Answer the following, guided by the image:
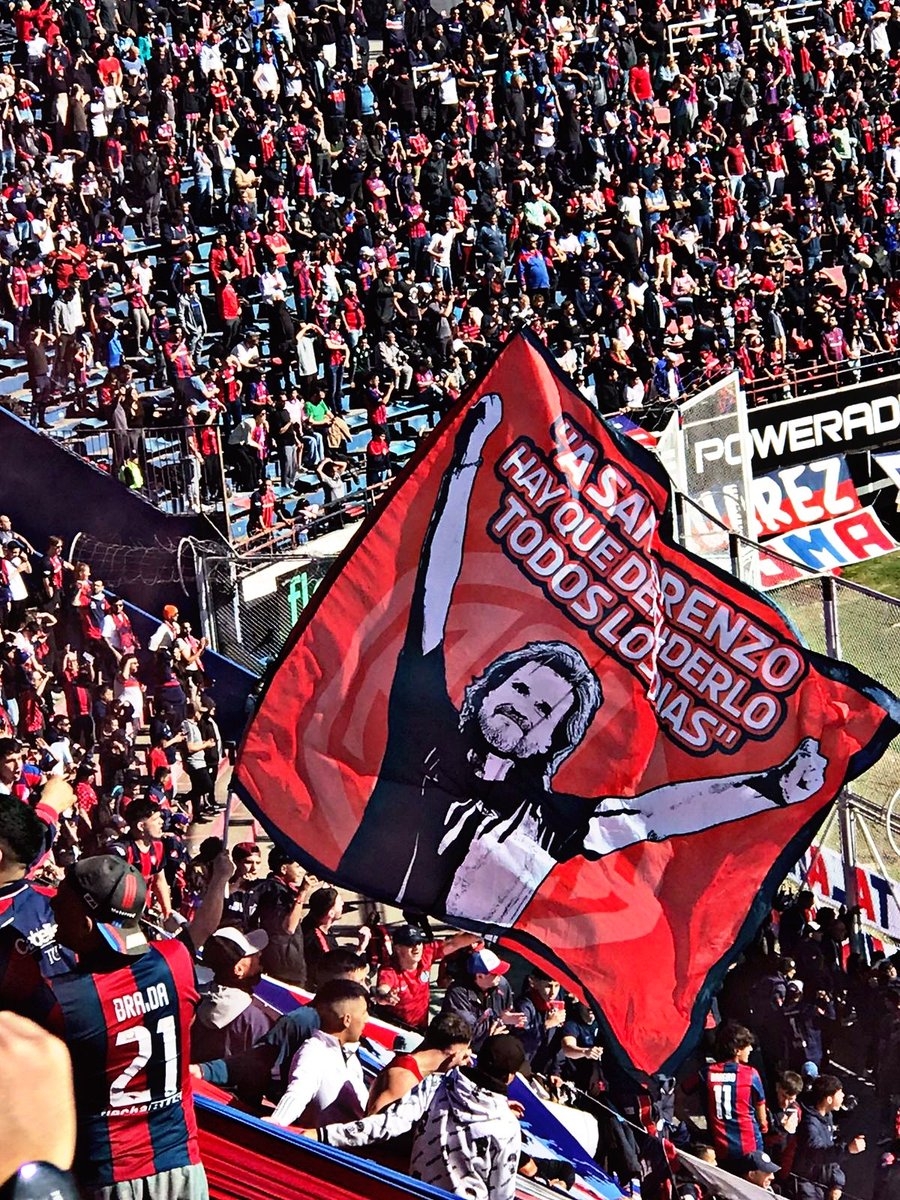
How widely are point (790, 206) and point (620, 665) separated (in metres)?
19.3

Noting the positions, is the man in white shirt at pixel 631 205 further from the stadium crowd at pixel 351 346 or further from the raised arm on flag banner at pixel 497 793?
the raised arm on flag banner at pixel 497 793

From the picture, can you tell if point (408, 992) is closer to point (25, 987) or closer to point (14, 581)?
point (25, 987)

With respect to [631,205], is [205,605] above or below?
below

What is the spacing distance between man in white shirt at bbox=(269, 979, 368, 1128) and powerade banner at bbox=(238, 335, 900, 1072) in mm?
1993

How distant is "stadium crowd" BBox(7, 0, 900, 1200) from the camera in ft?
20.1

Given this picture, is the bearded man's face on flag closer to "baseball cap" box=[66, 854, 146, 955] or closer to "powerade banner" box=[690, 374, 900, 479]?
"baseball cap" box=[66, 854, 146, 955]

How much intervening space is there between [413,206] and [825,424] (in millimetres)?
5756

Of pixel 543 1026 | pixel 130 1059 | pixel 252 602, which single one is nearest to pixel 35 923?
pixel 130 1059

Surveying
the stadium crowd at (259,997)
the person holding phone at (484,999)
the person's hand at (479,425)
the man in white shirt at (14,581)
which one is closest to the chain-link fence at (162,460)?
the stadium crowd at (259,997)

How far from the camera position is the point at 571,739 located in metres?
8.96

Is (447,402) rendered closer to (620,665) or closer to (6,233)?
(6,233)

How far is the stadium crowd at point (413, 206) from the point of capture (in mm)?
20266

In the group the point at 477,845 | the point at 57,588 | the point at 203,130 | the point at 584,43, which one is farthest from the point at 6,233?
the point at 477,845

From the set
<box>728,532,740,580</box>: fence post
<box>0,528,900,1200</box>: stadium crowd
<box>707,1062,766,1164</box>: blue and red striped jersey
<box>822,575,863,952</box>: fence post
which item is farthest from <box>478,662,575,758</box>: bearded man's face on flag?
<box>822,575,863,952</box>: fence post
